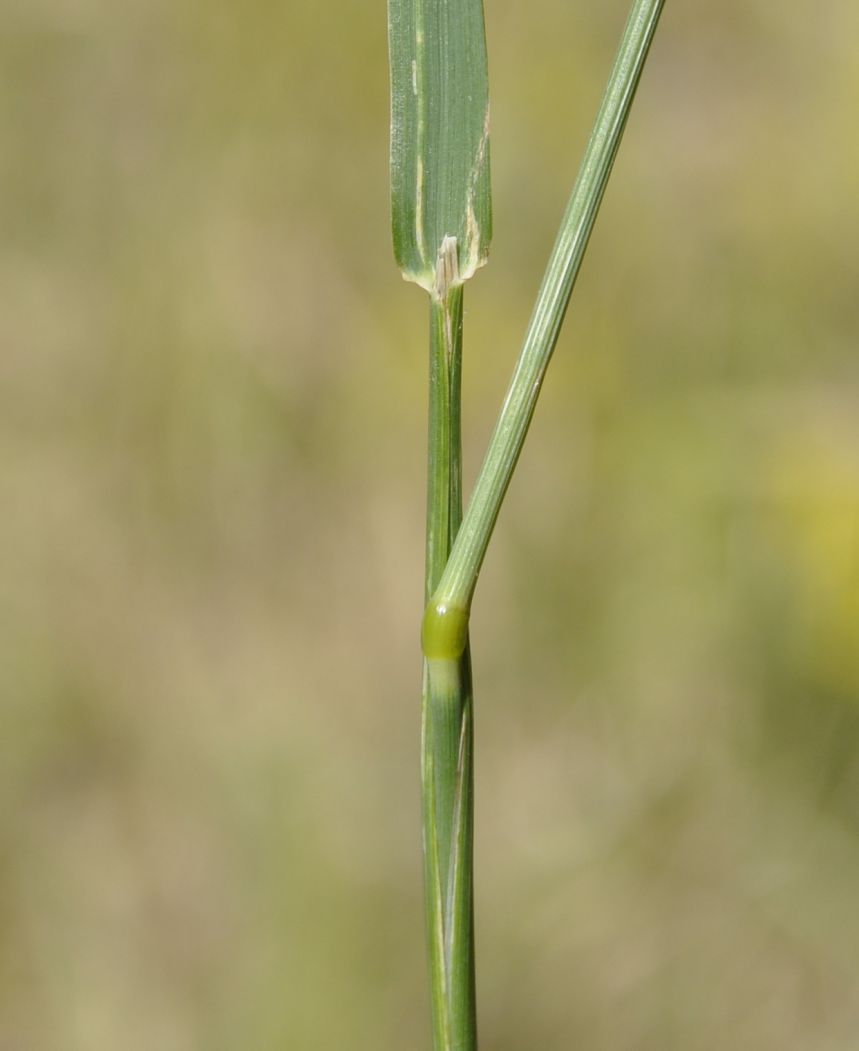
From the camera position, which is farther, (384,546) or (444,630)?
(384,546)

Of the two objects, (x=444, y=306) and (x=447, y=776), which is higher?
(x=444, y=306)

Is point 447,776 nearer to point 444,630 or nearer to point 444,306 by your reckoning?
point 444,630

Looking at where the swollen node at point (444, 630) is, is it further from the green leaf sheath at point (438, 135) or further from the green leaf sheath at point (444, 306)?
the green leaf sheath at point (438, 135)

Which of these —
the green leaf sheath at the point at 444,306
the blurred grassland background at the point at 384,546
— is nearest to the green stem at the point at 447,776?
the green leaf sheath at the point at 444,306

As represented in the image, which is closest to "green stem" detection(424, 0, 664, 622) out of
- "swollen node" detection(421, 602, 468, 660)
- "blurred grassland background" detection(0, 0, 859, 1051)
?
"swollen node" detection(421, 602, 468, 660)

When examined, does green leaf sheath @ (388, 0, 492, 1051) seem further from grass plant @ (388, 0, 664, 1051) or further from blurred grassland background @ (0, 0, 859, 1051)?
blurred grassland background @ (0, 0, 859, 1051)

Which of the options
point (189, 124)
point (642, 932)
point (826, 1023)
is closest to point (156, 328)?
point (189, 124)

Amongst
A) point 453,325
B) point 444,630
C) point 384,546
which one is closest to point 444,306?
point 453,325
